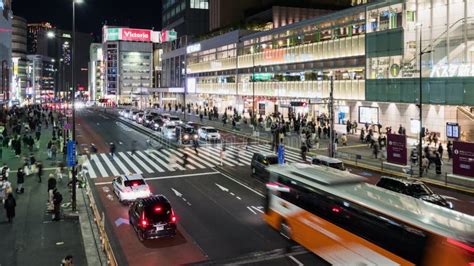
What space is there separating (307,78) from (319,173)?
50.9 metres

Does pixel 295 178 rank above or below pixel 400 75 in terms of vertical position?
below

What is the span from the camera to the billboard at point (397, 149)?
3244 centimetres

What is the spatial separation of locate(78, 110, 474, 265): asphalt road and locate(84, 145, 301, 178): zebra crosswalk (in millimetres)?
2141

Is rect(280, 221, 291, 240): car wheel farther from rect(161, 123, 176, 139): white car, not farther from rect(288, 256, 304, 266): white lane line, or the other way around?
rect(161, 123, 176, 139): white car

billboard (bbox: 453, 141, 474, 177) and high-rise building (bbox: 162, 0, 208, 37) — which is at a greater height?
high-rise building (bbox: 162, 0, 208, 37)

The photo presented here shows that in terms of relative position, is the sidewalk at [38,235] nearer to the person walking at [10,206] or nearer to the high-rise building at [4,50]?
the person walking at [10,206]

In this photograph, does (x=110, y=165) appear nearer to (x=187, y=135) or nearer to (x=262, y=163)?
(x=262, y=163)

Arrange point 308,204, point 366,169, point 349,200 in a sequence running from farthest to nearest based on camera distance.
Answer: point 366,169 → point 308,204 → point 349,200

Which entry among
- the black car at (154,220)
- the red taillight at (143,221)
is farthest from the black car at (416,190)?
the red taillight at (143,221)

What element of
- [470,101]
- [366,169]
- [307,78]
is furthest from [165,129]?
[470,101]

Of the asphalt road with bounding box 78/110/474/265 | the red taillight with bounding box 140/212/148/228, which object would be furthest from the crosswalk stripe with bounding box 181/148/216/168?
the red taillight with bounding box 140/212/148/228

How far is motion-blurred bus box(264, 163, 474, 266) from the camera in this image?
35.7ft

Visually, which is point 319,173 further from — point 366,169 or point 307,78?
point 307,78

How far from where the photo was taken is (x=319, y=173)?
1675cm
